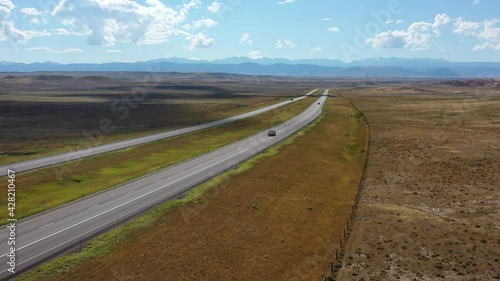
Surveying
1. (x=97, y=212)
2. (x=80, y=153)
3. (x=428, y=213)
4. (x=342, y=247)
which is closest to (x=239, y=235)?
(x=342, y=247)

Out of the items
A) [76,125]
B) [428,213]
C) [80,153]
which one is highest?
[428,213]

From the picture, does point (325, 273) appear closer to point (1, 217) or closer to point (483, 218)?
point (483, 218)

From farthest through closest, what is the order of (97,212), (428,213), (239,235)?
1. (428,213)
2. (97,212)
3. (239,235)

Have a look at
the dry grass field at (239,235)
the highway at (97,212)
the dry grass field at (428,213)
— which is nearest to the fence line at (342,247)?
the dry grass field at (428,213)

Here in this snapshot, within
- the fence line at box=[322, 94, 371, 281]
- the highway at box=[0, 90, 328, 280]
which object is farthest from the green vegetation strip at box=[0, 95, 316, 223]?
the fence line at box=[322, 94, 371, 281]

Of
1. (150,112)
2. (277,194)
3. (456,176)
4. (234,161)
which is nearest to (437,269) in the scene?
(277,194)

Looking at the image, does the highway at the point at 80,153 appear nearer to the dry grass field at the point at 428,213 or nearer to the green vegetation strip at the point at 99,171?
the green vegetation strip at the point at 99,171

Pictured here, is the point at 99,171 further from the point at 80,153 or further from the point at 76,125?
the point at 76,125
